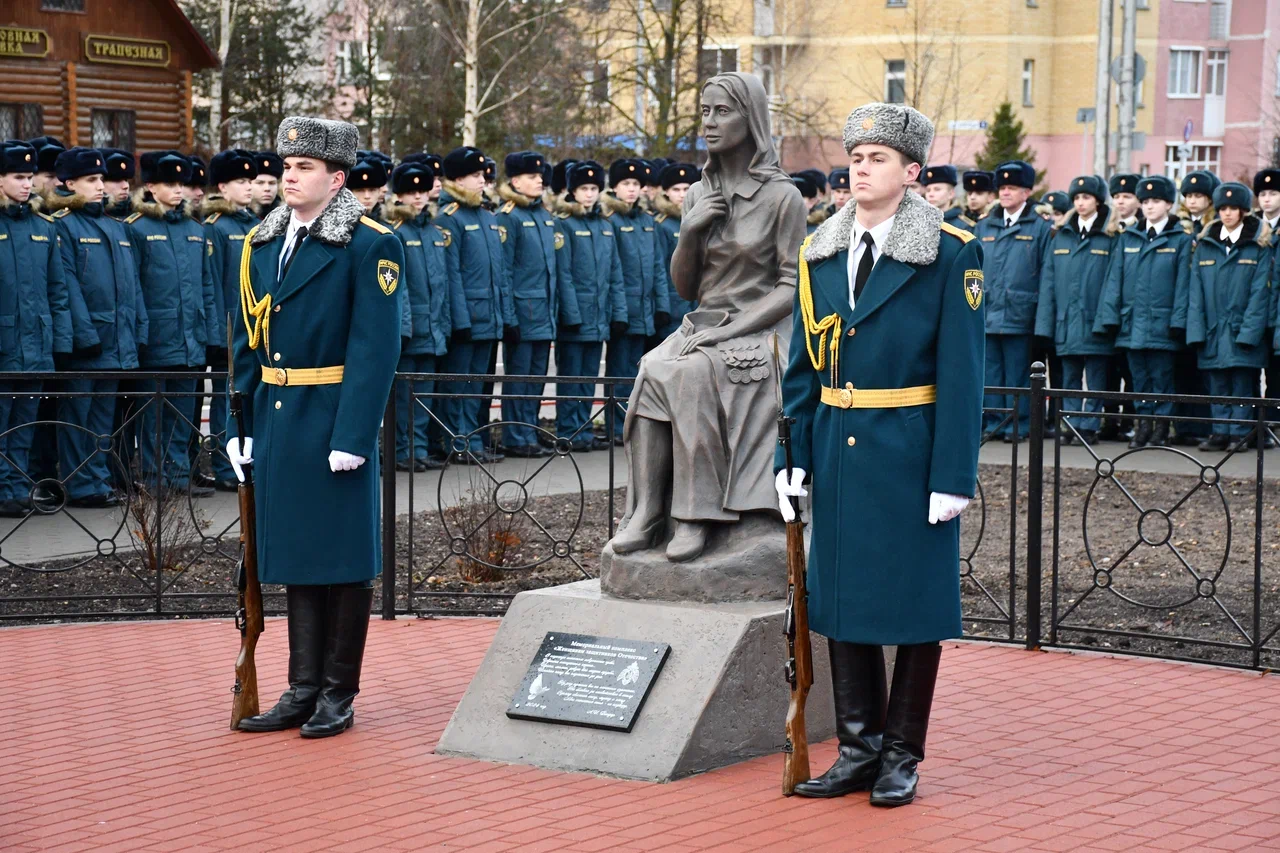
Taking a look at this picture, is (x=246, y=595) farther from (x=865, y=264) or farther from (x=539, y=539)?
(x=539, y=539)

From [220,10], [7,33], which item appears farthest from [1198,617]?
[220,10]

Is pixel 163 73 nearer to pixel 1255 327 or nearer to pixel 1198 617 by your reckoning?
pixel 1255 327

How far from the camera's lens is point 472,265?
13.9m

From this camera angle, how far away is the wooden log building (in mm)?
25000

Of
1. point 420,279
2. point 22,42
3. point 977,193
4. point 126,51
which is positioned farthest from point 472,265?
point 126,51

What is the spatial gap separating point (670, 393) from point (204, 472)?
6489 mm

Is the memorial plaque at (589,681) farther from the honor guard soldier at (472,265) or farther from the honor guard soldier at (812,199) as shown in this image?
the honor guard soldier at (812,199)

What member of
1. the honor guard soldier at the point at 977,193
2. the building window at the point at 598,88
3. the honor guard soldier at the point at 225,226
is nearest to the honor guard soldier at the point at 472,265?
the honor guard soldier at the point at 225,226

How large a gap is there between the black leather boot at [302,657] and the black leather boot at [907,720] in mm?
2153

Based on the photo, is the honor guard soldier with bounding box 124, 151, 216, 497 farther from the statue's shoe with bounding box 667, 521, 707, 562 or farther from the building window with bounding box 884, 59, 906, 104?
the building window with bounding box 884, 59, 906, 104

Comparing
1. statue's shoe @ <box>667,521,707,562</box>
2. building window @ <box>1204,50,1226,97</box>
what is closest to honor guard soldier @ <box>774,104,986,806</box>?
statue's shoe @ <box>667,521,707,562</box>

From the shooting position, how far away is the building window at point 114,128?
85.1 ft

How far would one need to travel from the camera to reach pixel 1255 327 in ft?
46.5

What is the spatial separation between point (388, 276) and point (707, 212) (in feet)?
3.94
